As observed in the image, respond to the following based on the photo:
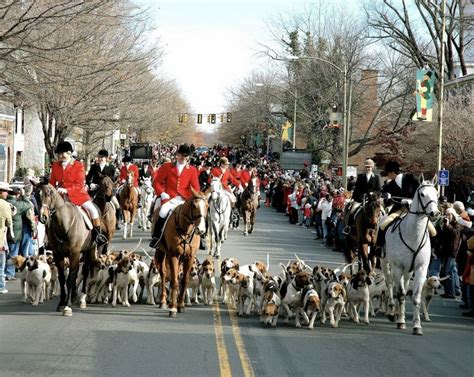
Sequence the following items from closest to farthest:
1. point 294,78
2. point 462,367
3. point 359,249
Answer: point 462,367, point 359,249, point 294,78

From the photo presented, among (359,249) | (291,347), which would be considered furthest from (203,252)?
(291,347)

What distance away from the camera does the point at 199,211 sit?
1505 cm

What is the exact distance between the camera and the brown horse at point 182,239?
1510 centimetres

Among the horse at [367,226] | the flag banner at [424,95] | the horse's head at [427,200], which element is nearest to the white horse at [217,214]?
the horse at [367,226]

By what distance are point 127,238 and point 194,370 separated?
66.8 ft

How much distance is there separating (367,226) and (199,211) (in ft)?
13.8

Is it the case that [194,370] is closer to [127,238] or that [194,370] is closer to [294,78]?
[127,238]

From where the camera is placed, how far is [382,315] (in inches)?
650

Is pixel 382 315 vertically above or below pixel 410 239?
below

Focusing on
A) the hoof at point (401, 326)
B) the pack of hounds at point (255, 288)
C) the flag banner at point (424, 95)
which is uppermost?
the flag banner at point (424, 95)

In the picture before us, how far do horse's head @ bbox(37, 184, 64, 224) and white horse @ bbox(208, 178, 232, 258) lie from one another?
1056 cm

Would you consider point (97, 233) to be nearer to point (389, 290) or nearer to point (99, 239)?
point (99, 239)

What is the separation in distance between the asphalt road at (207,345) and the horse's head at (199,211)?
1.49 m

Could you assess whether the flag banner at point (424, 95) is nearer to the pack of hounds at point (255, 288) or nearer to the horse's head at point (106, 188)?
the horse's head at point (106, 188)
